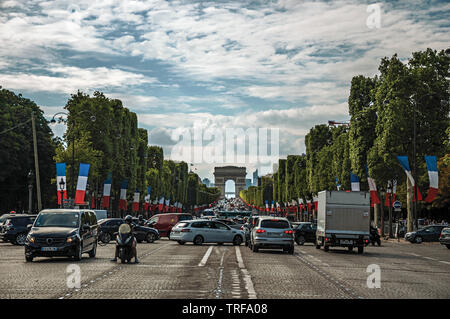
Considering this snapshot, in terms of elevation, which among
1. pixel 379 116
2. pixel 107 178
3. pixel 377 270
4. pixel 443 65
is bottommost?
pixel 377 270

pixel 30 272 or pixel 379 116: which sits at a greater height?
pixel 379 116

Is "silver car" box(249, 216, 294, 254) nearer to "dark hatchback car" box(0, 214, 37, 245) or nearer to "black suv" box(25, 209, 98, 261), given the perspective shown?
"black suv" box(25, 209, 98, 261)

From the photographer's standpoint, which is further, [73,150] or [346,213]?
[73,150]

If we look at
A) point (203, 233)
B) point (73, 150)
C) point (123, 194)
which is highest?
point (73, 150)

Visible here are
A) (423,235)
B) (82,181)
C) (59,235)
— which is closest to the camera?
(59,235)

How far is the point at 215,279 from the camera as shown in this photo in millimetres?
19469

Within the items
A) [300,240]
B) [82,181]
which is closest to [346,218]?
[300,240]

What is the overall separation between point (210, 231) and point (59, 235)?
19.4 metres

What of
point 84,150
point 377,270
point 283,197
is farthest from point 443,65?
point 283,197

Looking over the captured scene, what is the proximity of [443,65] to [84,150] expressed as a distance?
3239 cm

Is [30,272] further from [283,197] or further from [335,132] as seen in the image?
[283,197]

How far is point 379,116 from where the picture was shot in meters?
59.0

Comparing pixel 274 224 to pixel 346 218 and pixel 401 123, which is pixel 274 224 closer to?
pixel 346 218

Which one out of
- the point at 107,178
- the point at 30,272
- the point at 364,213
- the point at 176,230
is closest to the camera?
the point at 30,272
